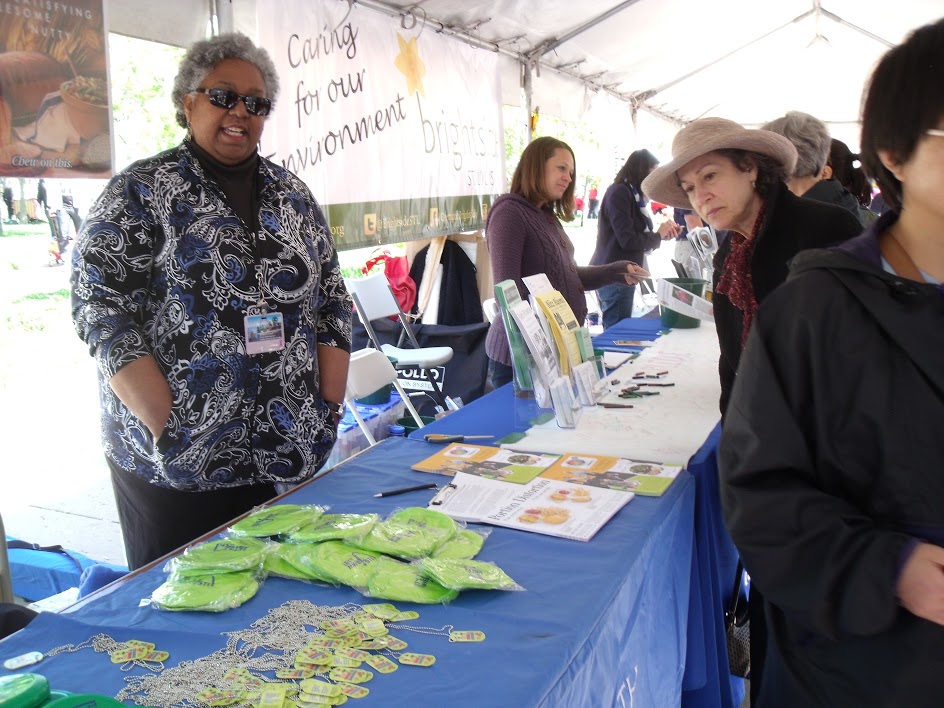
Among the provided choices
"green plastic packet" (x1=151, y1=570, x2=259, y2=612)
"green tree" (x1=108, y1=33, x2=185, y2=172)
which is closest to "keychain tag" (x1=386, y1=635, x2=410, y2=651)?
"green plastic packet" (x1=151, y1=570, x2=259, y2=612)

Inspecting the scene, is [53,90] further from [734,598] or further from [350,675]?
[734,598]

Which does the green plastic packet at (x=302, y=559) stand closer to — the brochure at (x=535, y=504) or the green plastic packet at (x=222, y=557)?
the green plastic packet at (x=222, y=557)

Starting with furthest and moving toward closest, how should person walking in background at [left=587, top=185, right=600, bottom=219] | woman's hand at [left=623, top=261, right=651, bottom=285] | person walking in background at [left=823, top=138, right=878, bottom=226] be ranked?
person walking in background at [left=587, top=185, right=600, bottom=219] → person walking in background at [left=823, top=138, right=878, bottom=226] → woman's hand at [left=623, top=261, right=651, bottom=285]

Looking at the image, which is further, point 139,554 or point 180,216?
point 139,554

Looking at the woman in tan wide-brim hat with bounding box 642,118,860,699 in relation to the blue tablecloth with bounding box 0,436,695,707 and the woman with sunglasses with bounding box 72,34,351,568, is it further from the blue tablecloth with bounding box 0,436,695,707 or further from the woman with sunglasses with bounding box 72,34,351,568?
the woman with sunglasses with bounding box 72,34,351,568

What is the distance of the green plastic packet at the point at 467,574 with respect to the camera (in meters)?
0.96

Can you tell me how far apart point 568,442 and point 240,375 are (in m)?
0.69

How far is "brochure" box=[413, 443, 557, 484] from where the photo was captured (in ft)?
4.61

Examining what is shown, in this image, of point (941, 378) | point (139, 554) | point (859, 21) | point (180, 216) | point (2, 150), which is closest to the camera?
point (941, 378)

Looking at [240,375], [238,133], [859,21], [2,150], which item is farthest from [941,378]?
[859,21]

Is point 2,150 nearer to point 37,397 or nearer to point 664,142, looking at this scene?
point 37,397

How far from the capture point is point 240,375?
1439 millimetres

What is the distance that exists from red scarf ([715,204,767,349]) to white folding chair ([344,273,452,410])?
268cm

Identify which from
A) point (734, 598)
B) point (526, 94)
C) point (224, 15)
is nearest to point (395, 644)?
point (734, 598)
